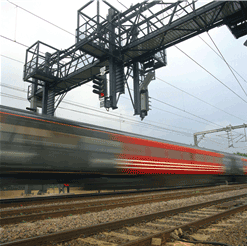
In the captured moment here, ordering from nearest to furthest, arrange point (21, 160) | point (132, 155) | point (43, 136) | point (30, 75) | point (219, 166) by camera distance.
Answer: point (21, 160) < point (43, 136) < point (132, 155) < point (30, 75) < point (219, 166)

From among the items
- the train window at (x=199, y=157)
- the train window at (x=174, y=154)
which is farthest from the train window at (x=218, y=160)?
the train window at (x=174, y=154)

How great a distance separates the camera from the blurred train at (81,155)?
590 cm

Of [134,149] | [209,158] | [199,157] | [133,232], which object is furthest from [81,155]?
[209,158]

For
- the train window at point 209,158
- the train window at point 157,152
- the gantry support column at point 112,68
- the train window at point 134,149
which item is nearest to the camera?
the train window at point 134,149

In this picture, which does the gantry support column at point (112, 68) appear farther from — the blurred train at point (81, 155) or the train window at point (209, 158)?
the train window at point (209, 158)

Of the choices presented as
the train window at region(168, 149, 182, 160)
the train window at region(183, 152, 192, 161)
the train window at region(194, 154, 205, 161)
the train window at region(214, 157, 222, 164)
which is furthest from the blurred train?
the train window at region(214, 157, 222, 164)

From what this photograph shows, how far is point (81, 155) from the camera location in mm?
7266

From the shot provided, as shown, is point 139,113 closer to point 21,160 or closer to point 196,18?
point 196,18

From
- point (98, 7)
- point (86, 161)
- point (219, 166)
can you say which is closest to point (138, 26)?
point (98, 7)

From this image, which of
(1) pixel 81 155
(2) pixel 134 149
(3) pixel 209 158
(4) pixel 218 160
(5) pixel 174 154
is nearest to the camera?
(1) pixel 81 155

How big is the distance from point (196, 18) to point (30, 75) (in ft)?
33.6

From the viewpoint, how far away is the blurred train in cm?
590

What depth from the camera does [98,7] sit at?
39.4ft

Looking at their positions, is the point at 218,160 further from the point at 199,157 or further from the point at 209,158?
the point at 199,157
